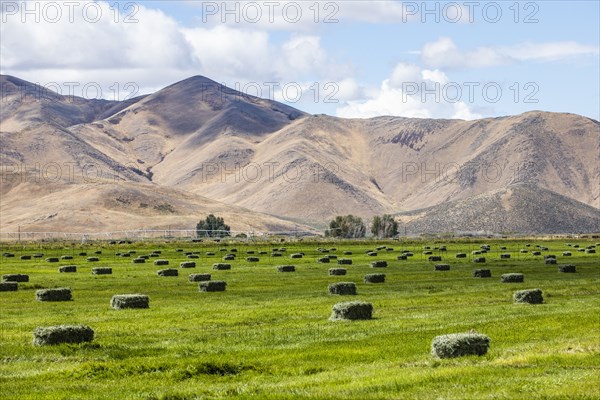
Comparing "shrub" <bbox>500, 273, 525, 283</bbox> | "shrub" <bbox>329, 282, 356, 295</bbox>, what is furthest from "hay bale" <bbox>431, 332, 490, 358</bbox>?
"shrub" <bbox>500, 273, 525, 283</bbox>

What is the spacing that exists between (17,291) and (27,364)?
1092 inches

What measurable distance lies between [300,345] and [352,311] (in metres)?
6.90

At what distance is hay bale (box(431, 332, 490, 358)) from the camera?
24.2m

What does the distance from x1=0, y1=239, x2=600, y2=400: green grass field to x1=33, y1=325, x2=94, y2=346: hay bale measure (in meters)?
0.29

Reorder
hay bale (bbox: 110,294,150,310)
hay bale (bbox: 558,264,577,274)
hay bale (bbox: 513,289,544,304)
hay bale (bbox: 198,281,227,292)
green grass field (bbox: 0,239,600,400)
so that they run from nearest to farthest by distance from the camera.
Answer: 1. green grass field (bbox: 0,239,600,400)
2. hay bale (bbox: 110,294,150,310)
3. hay bale (bbox: 513,289,544,304)
4. hay bale (bbox: 198,281,227,292)
5. hay bale (bbox: 558,264,577,274)

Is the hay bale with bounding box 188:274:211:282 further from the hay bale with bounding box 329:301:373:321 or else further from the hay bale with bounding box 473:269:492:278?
the hay bale with bounding box 329:301:373:321

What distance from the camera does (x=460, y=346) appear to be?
24.3 meters

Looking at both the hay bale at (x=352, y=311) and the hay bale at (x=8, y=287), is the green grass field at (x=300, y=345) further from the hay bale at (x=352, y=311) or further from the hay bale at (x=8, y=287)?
the hay bale at (x=8, y=287)

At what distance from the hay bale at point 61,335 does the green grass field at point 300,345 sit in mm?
293

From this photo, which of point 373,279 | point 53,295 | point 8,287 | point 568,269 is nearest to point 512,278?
point 373,279

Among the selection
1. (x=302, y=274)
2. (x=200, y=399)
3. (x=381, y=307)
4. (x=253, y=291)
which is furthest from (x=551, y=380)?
(x=302, y=274)

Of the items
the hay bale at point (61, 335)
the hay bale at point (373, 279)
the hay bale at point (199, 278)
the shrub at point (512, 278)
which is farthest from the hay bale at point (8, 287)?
the shrub at point (512, 278)

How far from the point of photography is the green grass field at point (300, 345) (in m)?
20.9

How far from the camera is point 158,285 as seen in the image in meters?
55.4
